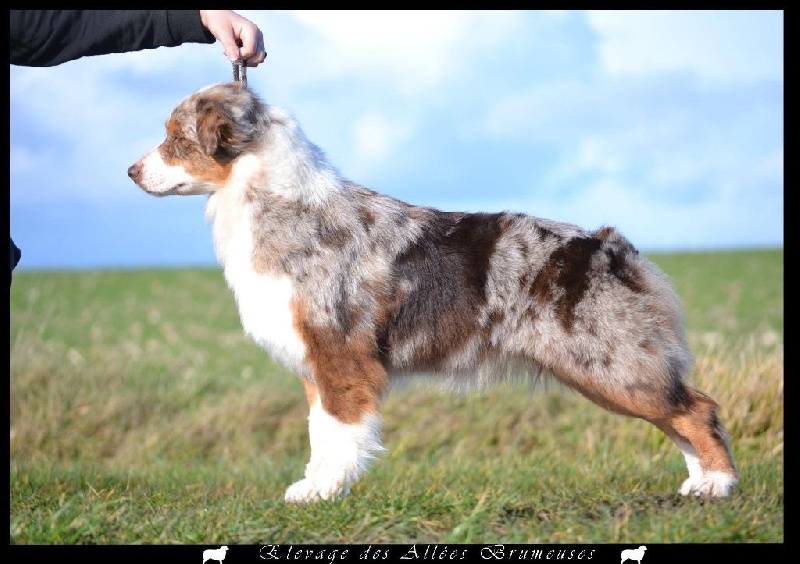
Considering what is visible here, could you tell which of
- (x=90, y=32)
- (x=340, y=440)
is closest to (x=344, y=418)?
(x=340, y=440)

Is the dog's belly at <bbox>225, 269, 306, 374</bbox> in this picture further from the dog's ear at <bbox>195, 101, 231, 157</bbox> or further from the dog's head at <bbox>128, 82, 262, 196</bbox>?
the dog's ear at <bbox>195, 101, 231, 157</bbox>

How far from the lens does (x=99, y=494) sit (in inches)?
235

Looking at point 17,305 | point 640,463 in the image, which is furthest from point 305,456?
point 17,305

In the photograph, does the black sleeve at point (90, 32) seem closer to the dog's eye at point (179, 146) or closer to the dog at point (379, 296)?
the dog at point (379, 296)

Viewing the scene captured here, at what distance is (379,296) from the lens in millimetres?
5387

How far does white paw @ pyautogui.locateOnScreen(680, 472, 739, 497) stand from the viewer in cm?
529

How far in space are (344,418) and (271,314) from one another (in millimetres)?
770

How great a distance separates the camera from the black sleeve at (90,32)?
18.9 ft

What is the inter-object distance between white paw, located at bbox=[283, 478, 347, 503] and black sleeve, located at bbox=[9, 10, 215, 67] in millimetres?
3102

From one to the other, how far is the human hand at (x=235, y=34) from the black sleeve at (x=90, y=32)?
19 cm
